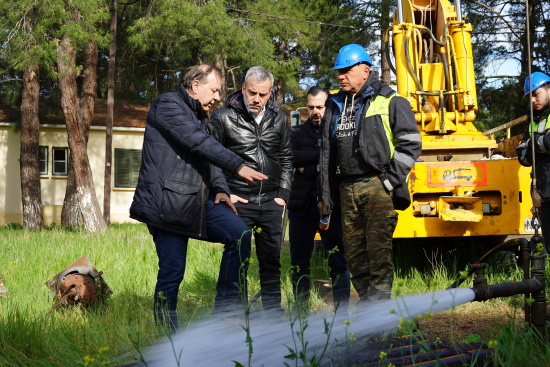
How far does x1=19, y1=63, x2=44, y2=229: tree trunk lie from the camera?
1947 cm

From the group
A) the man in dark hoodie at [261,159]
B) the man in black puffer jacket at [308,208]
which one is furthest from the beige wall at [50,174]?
the man in dark hoodie at [261,159]

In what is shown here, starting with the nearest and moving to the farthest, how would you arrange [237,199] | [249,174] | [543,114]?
[249,174] → [237,199] → [543,114]

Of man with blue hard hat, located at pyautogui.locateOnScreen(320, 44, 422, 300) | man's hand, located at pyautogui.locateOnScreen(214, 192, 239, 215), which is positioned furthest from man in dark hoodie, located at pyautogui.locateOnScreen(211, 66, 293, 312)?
man with blue hard hat, located at pyautogui.locateOnScreen(320, 44, 422, 300)

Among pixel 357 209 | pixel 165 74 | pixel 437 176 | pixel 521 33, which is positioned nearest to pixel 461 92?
pixel 437 176

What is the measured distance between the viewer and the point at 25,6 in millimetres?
13266

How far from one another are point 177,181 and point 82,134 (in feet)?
48.1

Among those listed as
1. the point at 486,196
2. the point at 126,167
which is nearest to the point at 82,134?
the point at 126,167

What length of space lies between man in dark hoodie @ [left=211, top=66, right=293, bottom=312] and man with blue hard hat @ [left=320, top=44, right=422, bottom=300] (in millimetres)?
600

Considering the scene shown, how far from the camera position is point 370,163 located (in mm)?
4902

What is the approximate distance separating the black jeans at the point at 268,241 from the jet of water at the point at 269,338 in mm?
1252

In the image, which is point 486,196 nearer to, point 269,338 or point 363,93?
point 363,93

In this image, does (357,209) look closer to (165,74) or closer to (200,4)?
(200,4)

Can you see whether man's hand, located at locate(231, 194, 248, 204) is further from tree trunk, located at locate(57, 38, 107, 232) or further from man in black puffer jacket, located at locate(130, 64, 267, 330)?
tree trunk, located at locate(57, 38, 107, 232)

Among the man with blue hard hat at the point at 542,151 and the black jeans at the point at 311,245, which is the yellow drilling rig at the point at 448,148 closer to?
the man with blue hard hat at the point at 542,151
